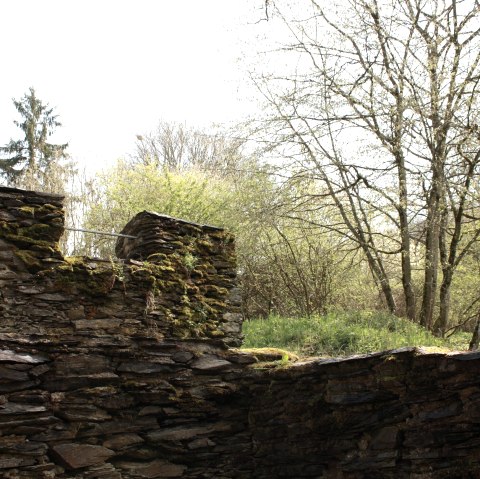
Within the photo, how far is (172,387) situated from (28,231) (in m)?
2.18

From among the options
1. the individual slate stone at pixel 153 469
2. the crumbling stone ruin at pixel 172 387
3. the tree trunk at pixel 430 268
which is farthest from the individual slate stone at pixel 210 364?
the tree trunk at pixel 430 268

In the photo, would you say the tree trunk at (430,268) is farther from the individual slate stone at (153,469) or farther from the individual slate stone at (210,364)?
the individual slate stone at (153,469)

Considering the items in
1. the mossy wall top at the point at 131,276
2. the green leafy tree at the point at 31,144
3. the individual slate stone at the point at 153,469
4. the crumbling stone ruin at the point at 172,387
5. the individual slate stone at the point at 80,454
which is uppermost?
the green leafy tree at the point at 31,144

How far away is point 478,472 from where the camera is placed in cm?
436

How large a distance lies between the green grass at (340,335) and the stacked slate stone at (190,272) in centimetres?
143

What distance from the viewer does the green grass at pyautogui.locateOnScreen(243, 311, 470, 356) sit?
25.2ft

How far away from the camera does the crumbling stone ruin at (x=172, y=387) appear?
4914 mm

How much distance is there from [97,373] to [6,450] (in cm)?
104

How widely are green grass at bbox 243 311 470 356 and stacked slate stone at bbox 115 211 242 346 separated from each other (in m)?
1.43

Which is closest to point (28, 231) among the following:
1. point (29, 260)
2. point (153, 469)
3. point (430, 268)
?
point (29, 260)

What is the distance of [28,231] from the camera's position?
564cm

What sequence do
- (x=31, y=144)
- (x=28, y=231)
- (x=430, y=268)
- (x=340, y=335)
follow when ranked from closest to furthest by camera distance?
(x=28, y=231)
(x=340, y=335)
(x=430, y=268)
(x=31, y=144)

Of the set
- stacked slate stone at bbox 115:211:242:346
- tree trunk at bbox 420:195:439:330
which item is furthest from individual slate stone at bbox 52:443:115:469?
tree trunk at bbox 420:195:439:330

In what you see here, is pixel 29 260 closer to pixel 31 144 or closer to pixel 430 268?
pixel 430 268
